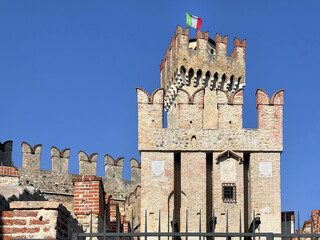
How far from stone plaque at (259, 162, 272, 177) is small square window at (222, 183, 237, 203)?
111 centimetres

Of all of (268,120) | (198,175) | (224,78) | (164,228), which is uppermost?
(224,78)

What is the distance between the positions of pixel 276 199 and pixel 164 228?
13.9 feet

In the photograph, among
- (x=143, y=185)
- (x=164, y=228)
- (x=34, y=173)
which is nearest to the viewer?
(x=164, y=228)

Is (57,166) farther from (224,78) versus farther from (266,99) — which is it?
(266,99)

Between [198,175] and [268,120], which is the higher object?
[268,120]

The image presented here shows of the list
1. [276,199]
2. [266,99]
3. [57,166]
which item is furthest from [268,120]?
[57,166]

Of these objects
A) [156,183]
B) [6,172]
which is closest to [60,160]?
[156,183]

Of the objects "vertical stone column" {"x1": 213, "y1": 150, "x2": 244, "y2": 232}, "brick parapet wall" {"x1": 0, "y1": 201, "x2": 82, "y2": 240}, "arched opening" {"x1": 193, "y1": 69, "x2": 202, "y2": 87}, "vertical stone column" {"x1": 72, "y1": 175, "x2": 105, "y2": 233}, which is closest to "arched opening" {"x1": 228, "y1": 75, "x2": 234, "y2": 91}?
"arched opening" {"x1": 193, "y1": 69, "x2": 202, "y2": 87}

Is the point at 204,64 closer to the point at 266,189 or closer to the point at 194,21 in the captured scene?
the point at 194,21

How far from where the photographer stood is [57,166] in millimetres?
39250

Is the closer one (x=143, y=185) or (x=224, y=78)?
(x=143, y=185)

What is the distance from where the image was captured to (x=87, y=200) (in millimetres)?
15234

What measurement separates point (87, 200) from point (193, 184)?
552 inches

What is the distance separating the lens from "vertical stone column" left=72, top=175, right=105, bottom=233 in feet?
49.4
